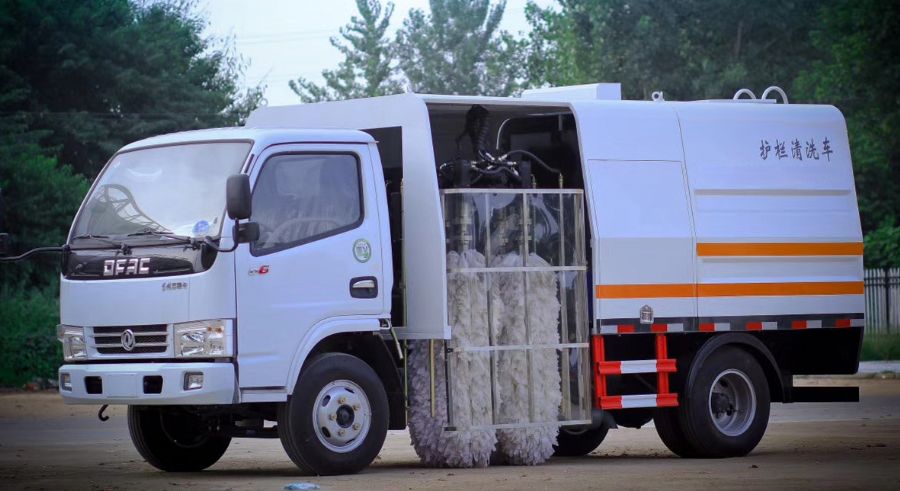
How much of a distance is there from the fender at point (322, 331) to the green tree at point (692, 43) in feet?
134

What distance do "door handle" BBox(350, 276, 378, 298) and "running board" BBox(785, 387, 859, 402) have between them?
4836 millimetres

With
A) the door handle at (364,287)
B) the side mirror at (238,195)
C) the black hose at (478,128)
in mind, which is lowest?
the door handle at (364,287)

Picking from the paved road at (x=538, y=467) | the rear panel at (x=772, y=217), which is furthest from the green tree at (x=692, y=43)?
the rear panel at (x=772, y=217)

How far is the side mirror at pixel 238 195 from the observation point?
12.4m

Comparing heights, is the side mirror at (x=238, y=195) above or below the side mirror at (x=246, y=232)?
above

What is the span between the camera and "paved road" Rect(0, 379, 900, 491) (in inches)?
493

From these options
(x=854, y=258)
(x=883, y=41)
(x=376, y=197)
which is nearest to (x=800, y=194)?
(x=854, y=258)

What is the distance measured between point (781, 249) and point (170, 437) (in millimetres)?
5912

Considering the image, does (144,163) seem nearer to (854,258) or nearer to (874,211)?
(854,258)

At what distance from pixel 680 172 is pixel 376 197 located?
10.7 feet

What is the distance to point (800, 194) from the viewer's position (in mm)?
16047

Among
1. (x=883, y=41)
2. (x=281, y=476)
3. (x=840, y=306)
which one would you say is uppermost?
(x=883, y=41)

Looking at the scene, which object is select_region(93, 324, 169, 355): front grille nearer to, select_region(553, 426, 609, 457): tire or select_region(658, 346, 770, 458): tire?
select_region(658, 346, 770, 458): tire

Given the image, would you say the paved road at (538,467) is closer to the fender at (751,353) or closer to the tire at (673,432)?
the tire at (673,432)
